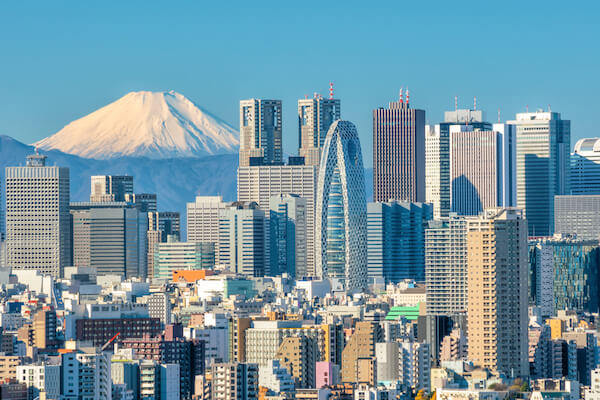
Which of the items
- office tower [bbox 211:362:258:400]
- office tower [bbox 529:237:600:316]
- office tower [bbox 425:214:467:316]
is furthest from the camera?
office tower [bbox 529:237:600:316]

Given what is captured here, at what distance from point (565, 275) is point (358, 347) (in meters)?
45.7

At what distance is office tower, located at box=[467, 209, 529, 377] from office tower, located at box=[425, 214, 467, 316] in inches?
768

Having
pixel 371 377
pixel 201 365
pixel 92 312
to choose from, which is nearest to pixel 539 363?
pixel 371 377

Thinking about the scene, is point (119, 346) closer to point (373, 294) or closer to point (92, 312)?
point (92, 312)

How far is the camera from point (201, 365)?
108688 millimetres

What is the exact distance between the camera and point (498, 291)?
114m

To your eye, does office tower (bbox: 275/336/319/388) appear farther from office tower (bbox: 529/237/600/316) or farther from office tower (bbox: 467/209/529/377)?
office tower (bbox: 529/237/600/316)

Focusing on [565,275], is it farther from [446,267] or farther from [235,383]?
[235,383]

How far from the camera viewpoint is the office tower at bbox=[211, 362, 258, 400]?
9431cm

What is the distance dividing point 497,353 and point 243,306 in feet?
142

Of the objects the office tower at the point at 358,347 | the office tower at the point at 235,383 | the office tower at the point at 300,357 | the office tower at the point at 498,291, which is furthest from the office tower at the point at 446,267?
the office tower at the point at 235,383

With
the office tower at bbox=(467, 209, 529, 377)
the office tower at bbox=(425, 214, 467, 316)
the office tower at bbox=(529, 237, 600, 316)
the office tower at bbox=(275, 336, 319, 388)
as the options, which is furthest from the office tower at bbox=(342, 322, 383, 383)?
the office tower at bbox=(529, 237, 600, 316)

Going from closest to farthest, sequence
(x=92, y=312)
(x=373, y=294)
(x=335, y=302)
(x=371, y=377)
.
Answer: (x=371, y=377) < (x=92, y=312) < (x=335, y=302) < (x=373, y=294)

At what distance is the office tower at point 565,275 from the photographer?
154125mm
